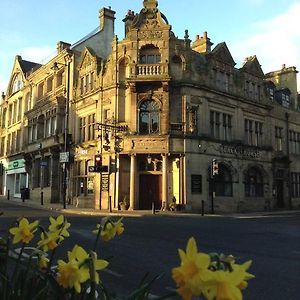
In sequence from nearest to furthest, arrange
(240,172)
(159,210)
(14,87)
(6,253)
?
1. (6,253)
2. (159,210)
3. (240,172)
4. (14,87)

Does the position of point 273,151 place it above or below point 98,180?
above

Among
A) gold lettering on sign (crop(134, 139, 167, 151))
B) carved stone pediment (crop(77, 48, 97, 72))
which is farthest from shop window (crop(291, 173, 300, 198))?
carved stone pediment (crop(77, 48, 97, 72))

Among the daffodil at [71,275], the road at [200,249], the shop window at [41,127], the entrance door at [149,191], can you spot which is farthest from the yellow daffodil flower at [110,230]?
the shop window at [41,127]

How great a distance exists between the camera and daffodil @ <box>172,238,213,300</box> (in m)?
1.72

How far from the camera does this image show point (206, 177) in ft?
101

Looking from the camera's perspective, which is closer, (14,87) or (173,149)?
(173,149)

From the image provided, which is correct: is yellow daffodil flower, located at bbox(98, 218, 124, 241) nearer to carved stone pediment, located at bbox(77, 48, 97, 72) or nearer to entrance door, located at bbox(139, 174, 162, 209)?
entrance door, located at bbox(139, 174, 162, 209)

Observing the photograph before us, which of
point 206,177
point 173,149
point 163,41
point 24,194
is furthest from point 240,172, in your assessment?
point 24,194

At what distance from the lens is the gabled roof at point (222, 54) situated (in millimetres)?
33625

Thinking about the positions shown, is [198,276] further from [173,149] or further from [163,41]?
[163,41]

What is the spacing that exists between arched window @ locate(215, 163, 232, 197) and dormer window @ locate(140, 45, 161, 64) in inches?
374

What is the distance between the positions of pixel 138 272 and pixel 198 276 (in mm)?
6429

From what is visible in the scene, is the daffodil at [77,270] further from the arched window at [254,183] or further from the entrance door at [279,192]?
the entrance door at [279,192]

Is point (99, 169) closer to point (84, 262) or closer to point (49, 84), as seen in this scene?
point (49, 84)
